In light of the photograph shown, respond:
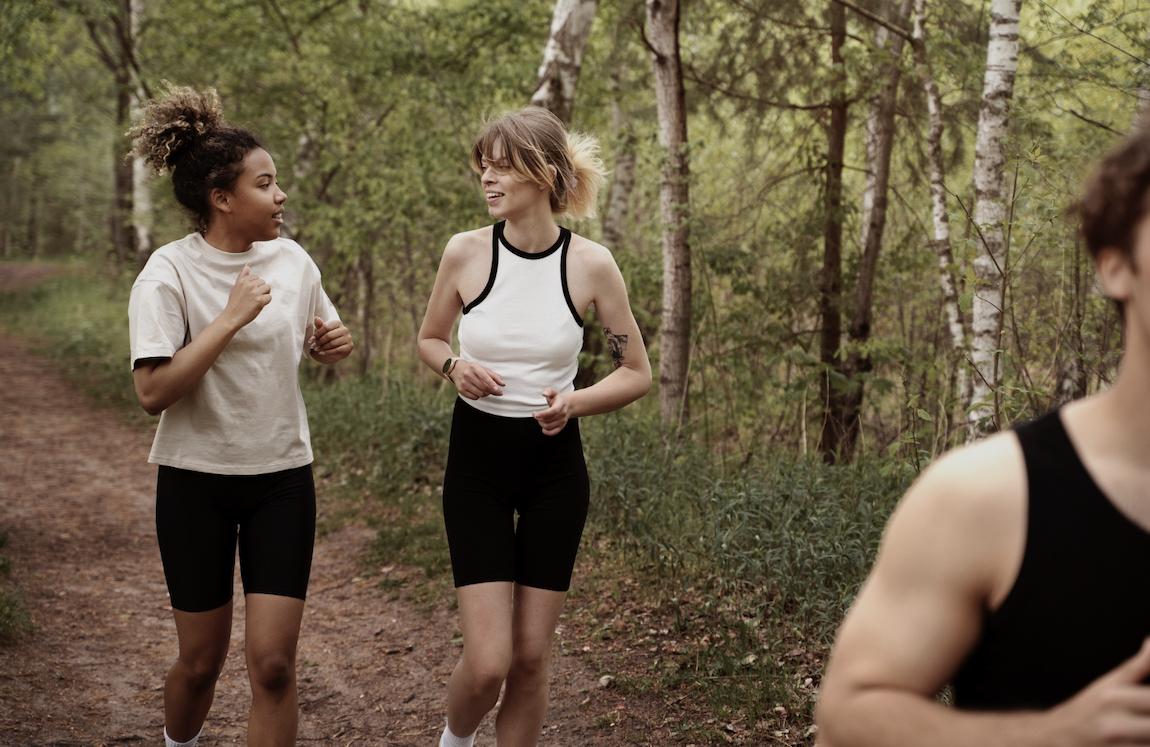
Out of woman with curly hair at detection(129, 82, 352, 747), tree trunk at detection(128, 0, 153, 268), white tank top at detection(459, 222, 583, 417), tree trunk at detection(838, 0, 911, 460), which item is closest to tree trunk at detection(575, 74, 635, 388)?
tree trunk at detection(838, 0, 911, 460)

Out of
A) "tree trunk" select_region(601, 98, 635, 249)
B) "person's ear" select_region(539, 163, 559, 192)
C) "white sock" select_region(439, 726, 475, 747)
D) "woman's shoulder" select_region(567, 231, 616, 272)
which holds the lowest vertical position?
"white sock" select_region(439, 726, 475, 747)

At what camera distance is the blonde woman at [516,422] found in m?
3.82

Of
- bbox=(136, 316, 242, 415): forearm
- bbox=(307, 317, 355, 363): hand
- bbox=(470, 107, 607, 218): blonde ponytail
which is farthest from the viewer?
bbox=(307, 317, 355, 363): hand

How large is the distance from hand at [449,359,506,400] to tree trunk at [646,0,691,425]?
192 inches

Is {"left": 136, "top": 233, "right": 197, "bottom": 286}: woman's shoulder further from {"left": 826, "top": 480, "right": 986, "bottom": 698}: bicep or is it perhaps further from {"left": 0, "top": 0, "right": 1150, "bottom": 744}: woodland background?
{"left": 826, "top": 480, "right": 986, "bottom": 698}: bicep

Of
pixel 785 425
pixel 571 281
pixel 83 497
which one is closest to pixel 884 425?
pixel 785 425

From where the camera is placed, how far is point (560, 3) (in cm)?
958

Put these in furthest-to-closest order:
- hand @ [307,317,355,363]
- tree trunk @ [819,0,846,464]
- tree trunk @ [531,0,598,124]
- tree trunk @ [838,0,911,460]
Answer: tree trunk @ [819,0,846,464], tree trunk @ [531,0,598,124], tree trunk @ [838,0,911,460], hand @ [307,317,355,363]

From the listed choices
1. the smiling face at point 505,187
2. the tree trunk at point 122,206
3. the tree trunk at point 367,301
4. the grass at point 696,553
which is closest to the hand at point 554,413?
the smiling face at point 505,187

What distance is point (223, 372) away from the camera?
3.78m

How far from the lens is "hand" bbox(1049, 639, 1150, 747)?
1359mm

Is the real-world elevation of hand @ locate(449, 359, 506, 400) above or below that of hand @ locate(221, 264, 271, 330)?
below

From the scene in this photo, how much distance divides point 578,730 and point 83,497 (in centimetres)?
665

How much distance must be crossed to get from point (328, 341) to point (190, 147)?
0.84 m
